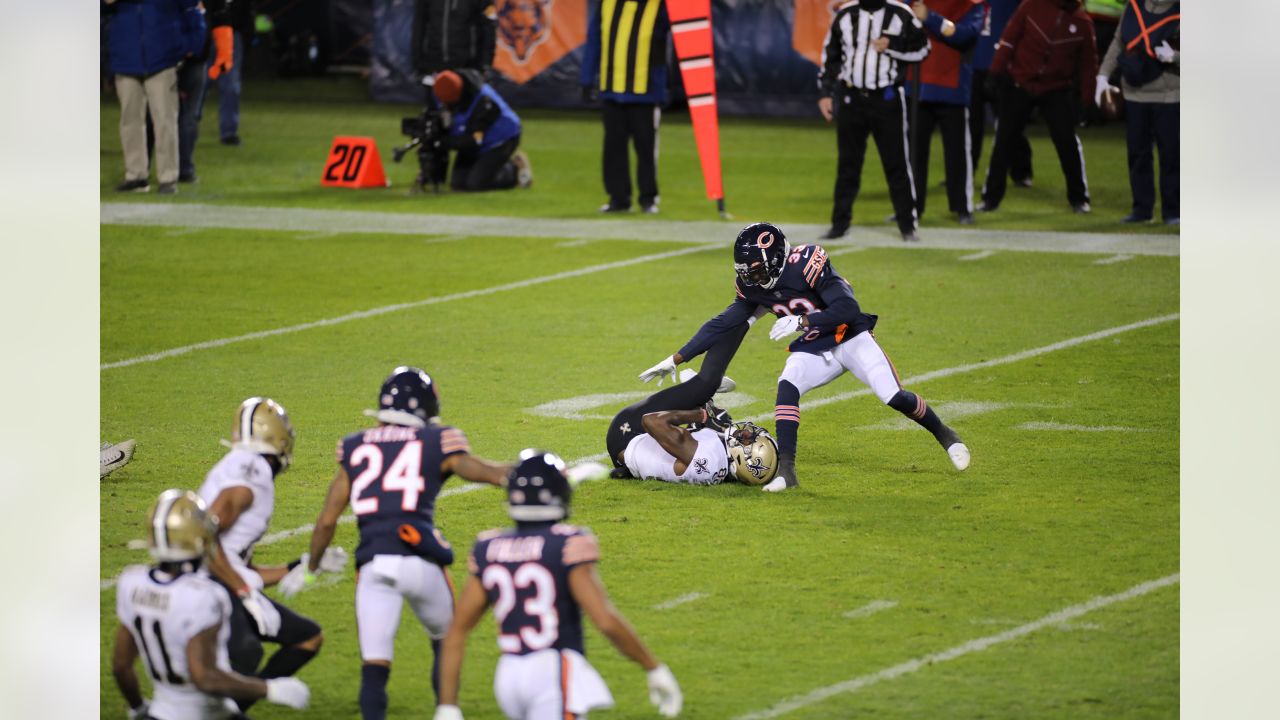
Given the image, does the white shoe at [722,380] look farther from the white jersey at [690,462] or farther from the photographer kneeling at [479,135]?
the photographer kneeling at [479,135]

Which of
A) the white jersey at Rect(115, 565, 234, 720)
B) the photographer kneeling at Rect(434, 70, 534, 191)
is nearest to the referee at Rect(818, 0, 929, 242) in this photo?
the photographer kneeling at Rect(434, 70, 534, 191)

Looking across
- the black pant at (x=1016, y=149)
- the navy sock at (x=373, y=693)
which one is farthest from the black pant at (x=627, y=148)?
the navy sock at (x=373, y=693)

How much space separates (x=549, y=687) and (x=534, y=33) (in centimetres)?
2116

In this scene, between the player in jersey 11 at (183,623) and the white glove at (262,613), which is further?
the white glove at (262,613)

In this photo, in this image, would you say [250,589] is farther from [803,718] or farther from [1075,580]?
[1075,580]

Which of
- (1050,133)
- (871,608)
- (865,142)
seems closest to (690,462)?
(871,608)

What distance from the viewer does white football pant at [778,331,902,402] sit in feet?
26.3

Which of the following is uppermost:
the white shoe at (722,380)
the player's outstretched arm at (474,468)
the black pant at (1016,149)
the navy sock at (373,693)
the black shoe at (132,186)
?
the black pant at (1016,149)

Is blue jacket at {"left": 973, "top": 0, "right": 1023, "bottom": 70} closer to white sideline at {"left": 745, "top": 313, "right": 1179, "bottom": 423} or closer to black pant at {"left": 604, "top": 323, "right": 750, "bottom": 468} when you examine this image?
white sideline at {"left": 745, "top": 313, "right": 1179, "bottom": 423}

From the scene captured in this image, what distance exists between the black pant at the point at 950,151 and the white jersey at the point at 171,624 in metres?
10.9

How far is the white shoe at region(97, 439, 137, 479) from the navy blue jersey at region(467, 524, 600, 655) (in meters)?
3.81

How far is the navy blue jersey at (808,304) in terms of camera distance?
7.99m

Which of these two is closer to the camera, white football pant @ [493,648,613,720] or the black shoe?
white football pant @ [493,648,613,720]

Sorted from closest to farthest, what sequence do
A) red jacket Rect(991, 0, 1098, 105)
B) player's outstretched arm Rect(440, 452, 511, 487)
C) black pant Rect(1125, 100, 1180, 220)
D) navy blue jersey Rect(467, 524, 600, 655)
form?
navy blue jersey Rect(467, 524, 600, 655), player's outstretched arm Rect(440, 452, 511, 487), black pant Rect(1125, 100, 1180, 220), red jacket Rect(991, 0, 1098, 105)
